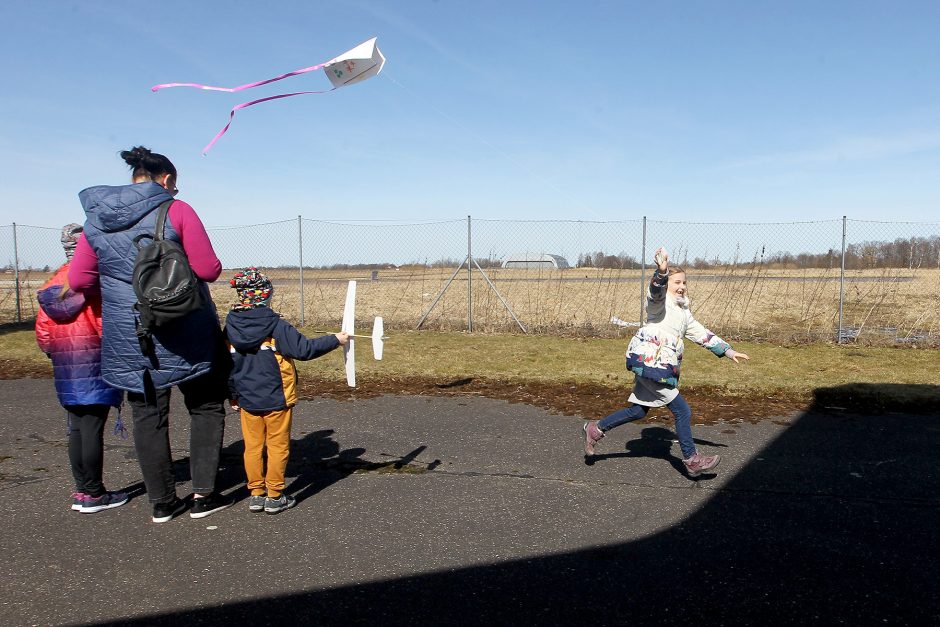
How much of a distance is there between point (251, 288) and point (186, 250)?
0.41 m

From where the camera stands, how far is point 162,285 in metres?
3.36

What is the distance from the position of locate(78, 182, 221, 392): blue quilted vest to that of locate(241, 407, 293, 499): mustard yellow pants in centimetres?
45

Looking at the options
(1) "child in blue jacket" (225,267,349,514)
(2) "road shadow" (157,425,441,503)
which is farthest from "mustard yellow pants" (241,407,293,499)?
(2) "road shadow" (157,425,441,503)

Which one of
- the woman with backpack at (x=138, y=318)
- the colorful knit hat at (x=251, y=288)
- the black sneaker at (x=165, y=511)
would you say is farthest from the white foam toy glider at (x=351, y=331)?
the black sneaker at (x=165, y=511)

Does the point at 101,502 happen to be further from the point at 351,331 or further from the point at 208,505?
Result: the point at 351,331

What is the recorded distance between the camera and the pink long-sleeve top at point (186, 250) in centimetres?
360

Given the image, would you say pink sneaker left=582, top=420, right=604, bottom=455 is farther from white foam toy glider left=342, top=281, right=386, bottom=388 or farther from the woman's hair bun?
the woman's hair bun

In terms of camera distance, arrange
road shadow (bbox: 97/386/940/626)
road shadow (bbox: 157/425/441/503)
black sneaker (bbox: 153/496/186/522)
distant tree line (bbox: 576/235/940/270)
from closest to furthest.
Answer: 1. road shadow (bbox: 97/386/940/626)
2. black sneaker (bbox: 153/496/186/522)
3. road shadow (bbox: 157/425/441/503)
4. distant tree line (bbox: 576/235/940/270)

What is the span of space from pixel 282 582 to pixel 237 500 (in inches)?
48.9

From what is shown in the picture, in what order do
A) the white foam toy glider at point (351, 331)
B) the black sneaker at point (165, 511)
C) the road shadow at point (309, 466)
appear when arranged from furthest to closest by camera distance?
the road shadow at point (309, 466)
the white foam toy glider at point (351, 331)
the black sneaker at point (165, 511)

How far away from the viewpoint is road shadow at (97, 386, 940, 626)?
2.79 meters

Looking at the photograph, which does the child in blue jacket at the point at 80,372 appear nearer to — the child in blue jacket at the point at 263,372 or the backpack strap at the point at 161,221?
the backpack strap at the point at 161,221

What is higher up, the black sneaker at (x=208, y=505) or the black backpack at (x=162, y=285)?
the black backpack at (x=162, y=285)

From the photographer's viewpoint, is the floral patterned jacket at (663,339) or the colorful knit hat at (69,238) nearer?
the colorful knit hat at (69,238)
